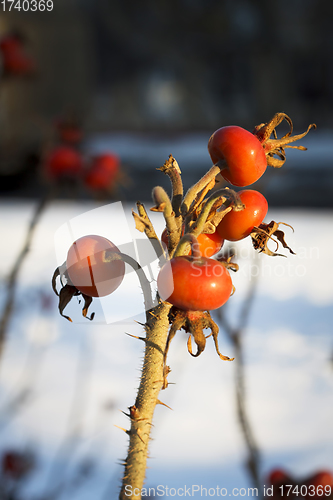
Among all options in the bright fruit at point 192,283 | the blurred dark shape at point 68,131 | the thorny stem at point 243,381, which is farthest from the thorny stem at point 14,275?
the bright fruit at point 192,283

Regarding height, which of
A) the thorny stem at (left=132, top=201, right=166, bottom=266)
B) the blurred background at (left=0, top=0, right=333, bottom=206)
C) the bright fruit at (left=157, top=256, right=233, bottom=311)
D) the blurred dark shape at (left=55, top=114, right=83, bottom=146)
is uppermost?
the blurred background at (left=0, top=0, right=333, bottom=206)

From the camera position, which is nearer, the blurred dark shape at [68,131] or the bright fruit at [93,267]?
the bright fruit at [93,267]

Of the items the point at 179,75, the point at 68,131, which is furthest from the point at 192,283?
the point at 179,75

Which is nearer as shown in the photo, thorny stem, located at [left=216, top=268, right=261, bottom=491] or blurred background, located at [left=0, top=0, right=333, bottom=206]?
thorny stem, located at [left=216, top=268, right=261, bottom=491]

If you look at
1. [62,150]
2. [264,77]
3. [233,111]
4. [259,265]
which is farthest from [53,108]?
[259,265]

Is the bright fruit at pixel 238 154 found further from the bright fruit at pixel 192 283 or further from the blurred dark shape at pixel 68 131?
the blurred dark shape at pixel 68 131

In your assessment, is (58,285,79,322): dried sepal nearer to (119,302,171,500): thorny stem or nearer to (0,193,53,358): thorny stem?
(119,302,171,500): thorny stem

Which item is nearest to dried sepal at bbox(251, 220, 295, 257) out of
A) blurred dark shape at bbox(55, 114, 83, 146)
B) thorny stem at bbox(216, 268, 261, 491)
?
thorny stem at bbox(216, 268, 261, 491)
